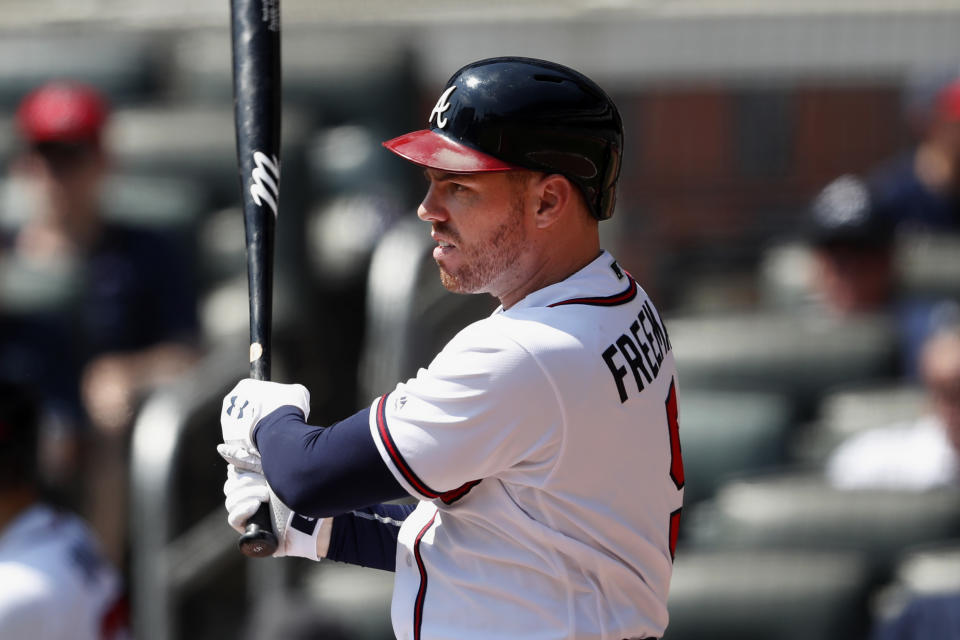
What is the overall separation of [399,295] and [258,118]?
7.72ft

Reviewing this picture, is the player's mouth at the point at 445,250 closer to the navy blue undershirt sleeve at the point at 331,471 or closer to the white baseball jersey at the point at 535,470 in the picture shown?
the white baseball jersey at the point at 535,470

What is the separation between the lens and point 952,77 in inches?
216

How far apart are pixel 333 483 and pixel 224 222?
3851 millimetres

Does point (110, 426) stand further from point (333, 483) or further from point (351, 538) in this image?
point (333, 483)

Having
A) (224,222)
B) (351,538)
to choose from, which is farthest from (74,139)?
(351,538)

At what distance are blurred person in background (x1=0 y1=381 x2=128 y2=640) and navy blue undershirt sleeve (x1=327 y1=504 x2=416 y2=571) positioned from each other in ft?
4.27

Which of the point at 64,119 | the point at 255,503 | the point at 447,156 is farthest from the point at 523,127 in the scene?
the point at 64,119

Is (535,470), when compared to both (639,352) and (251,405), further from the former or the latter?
(251,405)

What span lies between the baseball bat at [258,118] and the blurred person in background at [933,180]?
3428mm

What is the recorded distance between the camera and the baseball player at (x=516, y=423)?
189cm

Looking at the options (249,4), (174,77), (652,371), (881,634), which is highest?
(249,4)

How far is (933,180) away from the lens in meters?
5.42

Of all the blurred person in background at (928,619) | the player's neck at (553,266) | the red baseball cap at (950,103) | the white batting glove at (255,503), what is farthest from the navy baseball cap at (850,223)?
the white batting glove at (255,503)

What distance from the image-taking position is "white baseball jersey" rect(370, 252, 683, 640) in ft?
Answer: 6.19
